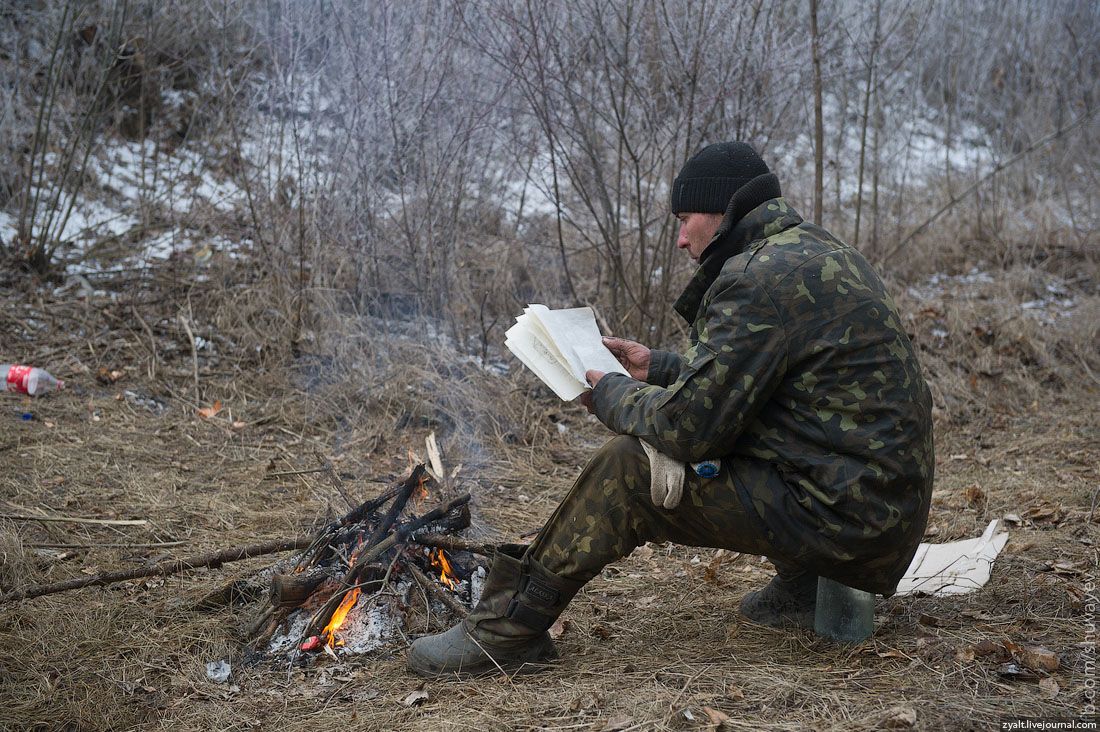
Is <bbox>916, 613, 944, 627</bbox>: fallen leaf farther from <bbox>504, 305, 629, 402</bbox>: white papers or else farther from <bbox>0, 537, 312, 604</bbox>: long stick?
<bbox>0, 537, 312, 604</bbox>: long stick

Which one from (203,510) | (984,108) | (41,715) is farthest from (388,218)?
(984,108)

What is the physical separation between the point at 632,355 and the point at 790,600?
113cm

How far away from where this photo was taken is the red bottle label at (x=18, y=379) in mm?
5918

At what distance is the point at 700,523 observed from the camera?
2.82 meters

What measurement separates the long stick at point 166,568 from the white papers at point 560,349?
1.54 meters

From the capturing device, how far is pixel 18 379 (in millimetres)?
5922

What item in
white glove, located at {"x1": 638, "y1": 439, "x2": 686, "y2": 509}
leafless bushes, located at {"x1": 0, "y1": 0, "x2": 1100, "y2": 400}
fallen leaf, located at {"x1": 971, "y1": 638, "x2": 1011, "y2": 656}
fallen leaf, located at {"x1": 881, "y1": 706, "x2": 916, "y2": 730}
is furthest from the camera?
leafless bushes, located at {"x1": 0, "y1": 0, "x2": 1100, "y2": 400}

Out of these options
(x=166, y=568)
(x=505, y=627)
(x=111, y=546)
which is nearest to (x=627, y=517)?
(x=505, y=627)

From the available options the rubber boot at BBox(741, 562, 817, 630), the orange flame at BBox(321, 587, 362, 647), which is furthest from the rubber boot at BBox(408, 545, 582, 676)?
the rubber boot at BBox(741, 562, 817, 630)

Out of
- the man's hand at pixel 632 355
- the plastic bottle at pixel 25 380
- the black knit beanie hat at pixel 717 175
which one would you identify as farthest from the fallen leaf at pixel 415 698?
the plastic bottle at pixel 25 380

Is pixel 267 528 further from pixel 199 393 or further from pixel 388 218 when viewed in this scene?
pixel 388 218

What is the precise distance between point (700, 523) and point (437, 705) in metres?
1.03

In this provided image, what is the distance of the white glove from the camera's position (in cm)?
273

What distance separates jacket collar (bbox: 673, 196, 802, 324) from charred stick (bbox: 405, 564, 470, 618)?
149cm
